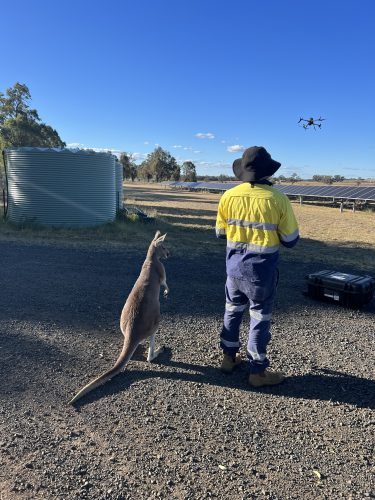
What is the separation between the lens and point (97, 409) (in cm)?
344

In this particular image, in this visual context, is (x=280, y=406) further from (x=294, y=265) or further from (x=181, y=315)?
(x=294, y=265)

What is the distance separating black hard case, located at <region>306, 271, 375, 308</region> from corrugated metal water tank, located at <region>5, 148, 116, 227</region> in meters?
10.1

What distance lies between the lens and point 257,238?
3789mm

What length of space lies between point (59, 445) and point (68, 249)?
8536mm

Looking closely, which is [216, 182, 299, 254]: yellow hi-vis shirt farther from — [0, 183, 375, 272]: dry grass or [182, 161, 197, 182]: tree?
[182, 161, 197, 182]: tree

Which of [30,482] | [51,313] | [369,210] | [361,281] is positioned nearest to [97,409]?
[30,482]

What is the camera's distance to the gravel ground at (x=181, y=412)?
104 inches

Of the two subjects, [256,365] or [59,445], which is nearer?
[59,445]

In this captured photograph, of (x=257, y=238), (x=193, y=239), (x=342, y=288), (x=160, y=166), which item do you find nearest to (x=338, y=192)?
(x=193, y=239)

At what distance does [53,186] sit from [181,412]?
12499mm

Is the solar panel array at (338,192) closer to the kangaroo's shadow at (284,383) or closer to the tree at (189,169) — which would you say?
the kangaroo's shadow at (284,383)

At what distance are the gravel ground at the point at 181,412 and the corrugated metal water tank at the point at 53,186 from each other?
28.3ft

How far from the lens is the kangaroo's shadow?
3799 millimetres

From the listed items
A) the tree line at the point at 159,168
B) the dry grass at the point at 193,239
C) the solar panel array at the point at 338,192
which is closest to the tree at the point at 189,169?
the tree line at the point at 159,168
